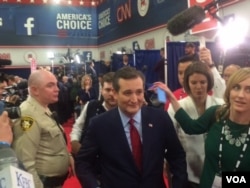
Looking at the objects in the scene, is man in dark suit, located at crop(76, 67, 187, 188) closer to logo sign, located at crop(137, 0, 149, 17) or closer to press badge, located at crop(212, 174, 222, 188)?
press badge, located at crop(212, 174, 222, 188)

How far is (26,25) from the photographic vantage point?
14.9m

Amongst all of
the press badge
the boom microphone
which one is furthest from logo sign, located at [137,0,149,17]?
the press badge

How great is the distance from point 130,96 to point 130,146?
28cm

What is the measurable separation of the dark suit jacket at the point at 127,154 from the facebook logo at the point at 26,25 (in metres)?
14.0

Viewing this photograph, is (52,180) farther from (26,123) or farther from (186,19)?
(186,19)

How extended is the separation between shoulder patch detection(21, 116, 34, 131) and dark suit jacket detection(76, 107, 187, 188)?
0.57m

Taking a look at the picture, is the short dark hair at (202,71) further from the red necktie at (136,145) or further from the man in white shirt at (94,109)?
the man in white shirt at (94,109)

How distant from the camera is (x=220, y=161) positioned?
1.75m

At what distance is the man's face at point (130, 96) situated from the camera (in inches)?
72.6

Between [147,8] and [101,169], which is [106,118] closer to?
[101,169]

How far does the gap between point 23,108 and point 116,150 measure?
97 centimetres

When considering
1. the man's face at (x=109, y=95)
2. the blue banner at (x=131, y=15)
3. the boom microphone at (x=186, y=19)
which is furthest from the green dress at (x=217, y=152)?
the blue banner at (x=131, y=15)

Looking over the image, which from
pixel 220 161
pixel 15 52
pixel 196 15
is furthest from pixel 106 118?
pixel 15 52

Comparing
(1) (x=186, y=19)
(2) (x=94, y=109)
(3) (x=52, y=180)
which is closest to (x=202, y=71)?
(1) (x=186, y=19)
